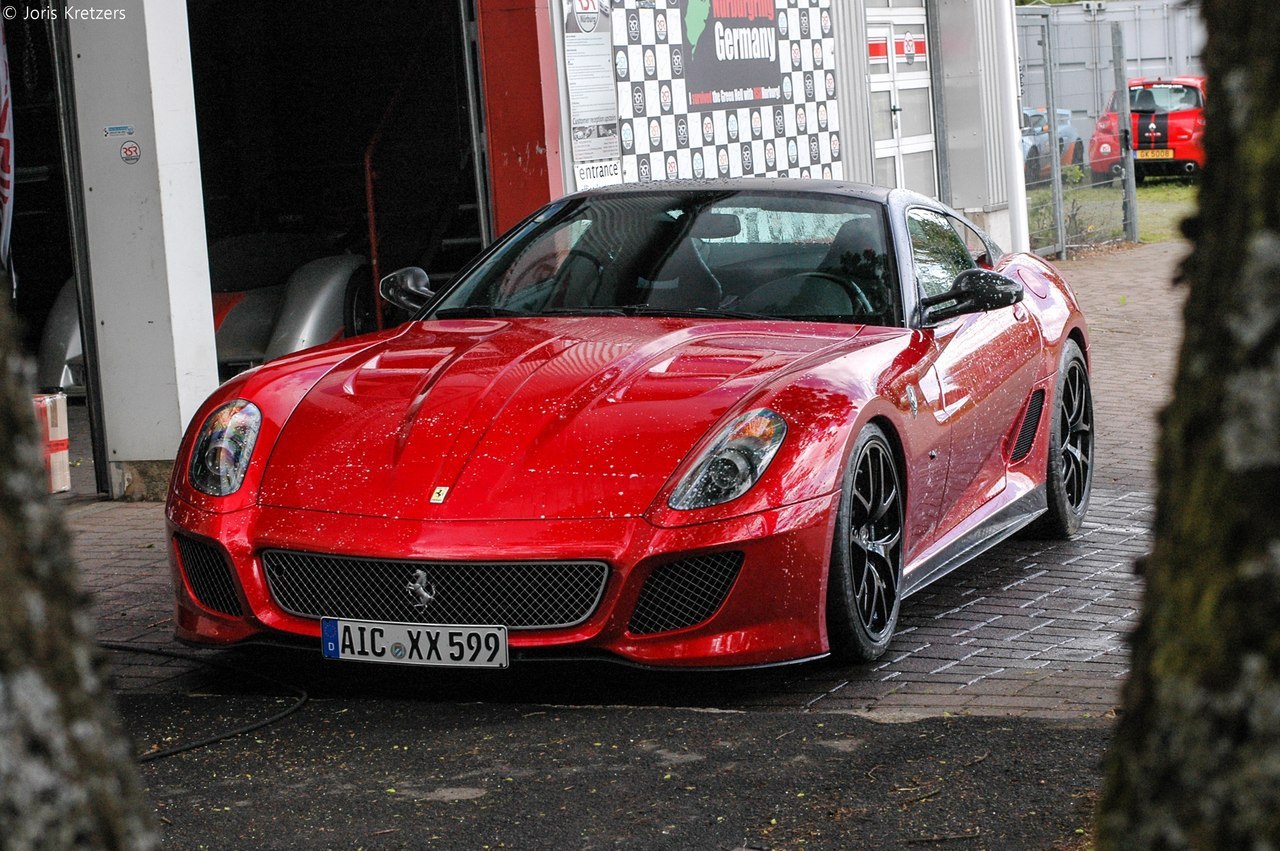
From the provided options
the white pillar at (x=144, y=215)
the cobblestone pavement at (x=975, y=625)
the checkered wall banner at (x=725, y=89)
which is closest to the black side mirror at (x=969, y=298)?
the cobblestone pavement at (x=975, y=625)

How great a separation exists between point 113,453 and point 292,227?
221 inches

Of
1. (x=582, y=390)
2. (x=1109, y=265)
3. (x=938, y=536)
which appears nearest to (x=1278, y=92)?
(x=582, y=390)

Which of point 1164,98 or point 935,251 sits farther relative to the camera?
point 1164,98

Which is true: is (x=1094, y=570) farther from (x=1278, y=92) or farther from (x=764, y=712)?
(x=1278, y=92)

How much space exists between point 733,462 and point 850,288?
4.48 feet

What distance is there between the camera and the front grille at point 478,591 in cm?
448

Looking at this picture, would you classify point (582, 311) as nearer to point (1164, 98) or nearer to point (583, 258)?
point (583, 258)

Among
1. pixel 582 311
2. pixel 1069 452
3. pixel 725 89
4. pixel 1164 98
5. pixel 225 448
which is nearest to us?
pixel 225 448

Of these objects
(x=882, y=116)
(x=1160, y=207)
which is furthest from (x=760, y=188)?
(x=1160, y=207)

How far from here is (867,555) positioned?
502cm

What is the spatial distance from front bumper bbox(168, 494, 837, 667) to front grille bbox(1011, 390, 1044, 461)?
202 cm

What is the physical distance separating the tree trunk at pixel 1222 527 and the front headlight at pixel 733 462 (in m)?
3.32

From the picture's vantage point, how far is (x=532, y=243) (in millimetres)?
6207

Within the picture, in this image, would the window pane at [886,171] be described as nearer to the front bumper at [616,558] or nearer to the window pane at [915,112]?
the window pane at [915,112]
